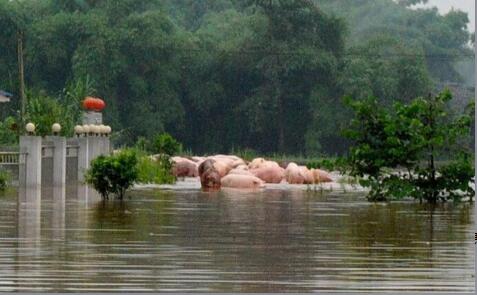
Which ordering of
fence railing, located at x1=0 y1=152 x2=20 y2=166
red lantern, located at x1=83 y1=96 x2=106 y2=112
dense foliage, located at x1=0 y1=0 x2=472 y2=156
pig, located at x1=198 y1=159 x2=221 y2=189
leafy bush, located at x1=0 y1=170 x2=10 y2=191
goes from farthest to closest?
dense foliage, located at x1=0 y1=0 x2=472 y2=156 → red lantern, located at x1=83 y1=96 x2=106 y2=112 → pig, located at x1=198 y1=159 x2=221 y2=189 → fence railing, located at x1=0 y1=152 x2=20 y2=166 → leafy bush, located at x1=0 y1=170 x2=10 y2=191

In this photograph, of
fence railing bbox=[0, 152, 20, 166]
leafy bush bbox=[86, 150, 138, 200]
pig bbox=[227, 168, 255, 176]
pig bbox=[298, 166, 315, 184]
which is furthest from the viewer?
pig bbox=[298, 166, 315, 184]

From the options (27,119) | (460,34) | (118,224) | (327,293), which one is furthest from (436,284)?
(460,34)

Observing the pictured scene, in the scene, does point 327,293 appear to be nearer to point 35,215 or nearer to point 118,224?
point 118,224

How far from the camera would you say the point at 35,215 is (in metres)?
22.3

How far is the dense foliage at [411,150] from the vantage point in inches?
1065

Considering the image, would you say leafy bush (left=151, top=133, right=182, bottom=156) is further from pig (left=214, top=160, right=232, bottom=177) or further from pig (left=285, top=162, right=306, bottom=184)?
pig (left=285, top=162, right=306, bottom=184)

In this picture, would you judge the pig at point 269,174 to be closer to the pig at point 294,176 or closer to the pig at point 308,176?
the pig at point 294,176

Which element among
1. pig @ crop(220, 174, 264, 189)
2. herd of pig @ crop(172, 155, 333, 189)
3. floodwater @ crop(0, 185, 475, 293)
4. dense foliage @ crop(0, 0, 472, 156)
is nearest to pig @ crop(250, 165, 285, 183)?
herd of pig @ crop(172, 155, 333, 189)

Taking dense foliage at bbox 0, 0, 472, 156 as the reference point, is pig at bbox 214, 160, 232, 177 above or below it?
below

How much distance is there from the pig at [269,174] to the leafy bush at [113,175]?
1151 centimetres

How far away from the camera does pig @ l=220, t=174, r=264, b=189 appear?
35688mm

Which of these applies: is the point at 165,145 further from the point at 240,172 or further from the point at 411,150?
the point at 411,150

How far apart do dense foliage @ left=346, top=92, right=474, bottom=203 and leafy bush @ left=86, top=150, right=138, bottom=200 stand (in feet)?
12.5

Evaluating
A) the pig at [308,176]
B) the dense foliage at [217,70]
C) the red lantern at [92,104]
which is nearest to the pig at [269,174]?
the pig at [308,176]
